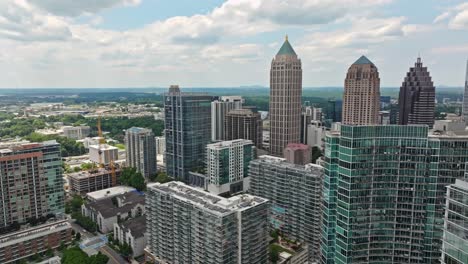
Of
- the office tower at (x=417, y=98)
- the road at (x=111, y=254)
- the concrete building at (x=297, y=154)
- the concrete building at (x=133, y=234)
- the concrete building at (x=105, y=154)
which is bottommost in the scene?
the road at (x=111, y=254)

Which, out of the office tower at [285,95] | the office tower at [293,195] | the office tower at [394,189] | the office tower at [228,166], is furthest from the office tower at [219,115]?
the office tower at [394,189]

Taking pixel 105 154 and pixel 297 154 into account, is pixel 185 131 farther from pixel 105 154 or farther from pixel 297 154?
pixel 297 154

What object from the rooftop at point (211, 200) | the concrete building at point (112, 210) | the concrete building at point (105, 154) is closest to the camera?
the rooftop at point (211, 200)

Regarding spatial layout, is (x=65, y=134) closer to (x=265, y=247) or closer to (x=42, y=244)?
(x=42, y=244)

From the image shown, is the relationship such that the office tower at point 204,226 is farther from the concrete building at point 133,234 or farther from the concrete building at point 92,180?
the concrete building at point 92,180

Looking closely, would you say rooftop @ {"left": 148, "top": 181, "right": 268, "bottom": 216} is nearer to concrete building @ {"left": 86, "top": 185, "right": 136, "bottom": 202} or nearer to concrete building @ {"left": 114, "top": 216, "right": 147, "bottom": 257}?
concrete building @ {"left": 114, "top": 216, "right": 147, "bottom": 257}

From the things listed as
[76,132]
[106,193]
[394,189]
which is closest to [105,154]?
[106,193]
